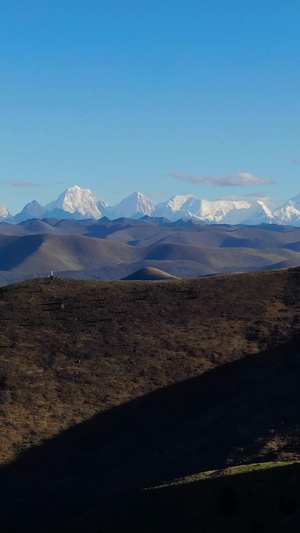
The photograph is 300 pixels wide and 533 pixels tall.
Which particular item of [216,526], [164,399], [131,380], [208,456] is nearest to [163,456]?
[208,456]

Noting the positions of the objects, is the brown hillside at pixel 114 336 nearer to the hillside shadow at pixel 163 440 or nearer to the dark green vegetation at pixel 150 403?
the dark green vegetation at pixel 150 403

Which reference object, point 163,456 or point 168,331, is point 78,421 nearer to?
point 163,456

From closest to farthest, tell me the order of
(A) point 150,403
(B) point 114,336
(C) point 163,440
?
(C) point 163,440
(A) point 150,403
(B) point 114,336

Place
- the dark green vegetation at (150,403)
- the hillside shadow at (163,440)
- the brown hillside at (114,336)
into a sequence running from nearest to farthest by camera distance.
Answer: the dark green vegetation at (150,403)
the hillside shadow at (163,440)
the brown hillside at (114,336)

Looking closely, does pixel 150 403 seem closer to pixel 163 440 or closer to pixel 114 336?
pixel 163 440

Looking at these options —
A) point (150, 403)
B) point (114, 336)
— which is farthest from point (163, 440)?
point (114, 336)

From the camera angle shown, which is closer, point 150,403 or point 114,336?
point 150,403

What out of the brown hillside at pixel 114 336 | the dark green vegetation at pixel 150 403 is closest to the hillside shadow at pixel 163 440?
the dark green vegetation at pixel 150 403
